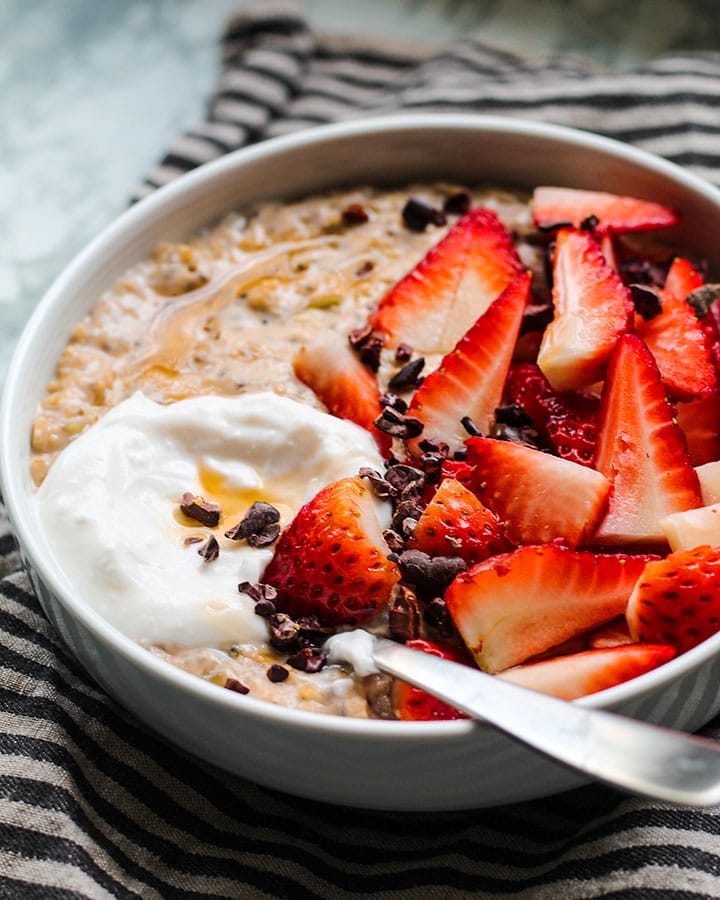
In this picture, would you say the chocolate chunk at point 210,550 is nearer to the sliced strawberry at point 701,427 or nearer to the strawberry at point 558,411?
the strawberry at point 558,411

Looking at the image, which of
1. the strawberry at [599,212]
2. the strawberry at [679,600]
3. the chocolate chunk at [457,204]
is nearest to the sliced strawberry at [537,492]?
the strawberry at [679,600]

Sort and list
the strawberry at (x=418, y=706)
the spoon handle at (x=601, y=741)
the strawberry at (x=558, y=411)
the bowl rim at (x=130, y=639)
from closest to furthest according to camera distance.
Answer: the spoon handle at (x=601, y=741) < the bowl rim at (x=130, y=639) < the strawberry at (x=418, y=706) < the strawberry at (x=558, y=411)

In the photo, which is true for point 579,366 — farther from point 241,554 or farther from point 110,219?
point 110,219

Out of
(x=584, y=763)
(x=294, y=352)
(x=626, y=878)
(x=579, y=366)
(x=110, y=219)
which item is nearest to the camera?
(x=584, y=763)

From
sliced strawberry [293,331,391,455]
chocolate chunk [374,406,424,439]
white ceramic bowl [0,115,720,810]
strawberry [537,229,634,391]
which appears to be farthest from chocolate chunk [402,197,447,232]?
chocolate chunk [374,406,424,439]

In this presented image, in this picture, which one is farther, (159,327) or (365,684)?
(159,327)

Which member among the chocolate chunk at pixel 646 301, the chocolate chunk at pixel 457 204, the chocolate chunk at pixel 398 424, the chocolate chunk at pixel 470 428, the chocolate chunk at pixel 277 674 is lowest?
the chocolate chunk at pixel 277 674

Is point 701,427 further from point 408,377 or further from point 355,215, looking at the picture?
point 355,215

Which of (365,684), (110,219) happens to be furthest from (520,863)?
(110,219)
